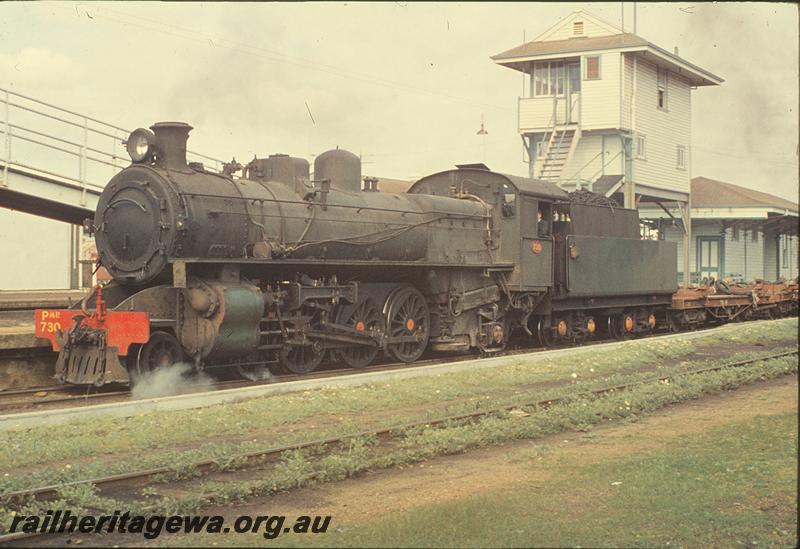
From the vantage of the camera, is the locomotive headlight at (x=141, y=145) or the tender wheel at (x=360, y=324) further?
the tender wheel at (x=360, y=324)

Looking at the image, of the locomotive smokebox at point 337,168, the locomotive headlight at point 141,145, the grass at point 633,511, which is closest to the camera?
the grass at point 633,511

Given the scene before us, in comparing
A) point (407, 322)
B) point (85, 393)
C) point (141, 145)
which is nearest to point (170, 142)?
point (141, 145)

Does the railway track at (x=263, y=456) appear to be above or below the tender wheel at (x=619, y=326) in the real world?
below

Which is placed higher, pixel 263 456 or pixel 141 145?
pixel 141 145

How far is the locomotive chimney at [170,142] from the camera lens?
12.7m

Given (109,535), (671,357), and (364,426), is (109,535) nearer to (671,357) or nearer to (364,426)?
(364,426)

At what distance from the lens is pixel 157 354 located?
12.5 m

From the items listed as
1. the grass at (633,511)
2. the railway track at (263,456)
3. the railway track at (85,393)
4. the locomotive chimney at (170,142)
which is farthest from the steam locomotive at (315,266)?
the grass at (633,511)

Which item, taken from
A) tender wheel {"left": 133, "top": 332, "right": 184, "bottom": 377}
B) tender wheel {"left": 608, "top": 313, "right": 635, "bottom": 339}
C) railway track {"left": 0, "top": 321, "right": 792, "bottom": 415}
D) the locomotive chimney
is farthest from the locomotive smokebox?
tender wheel {"left": 608, "top": 313, "right": 635, "bottom": 339}

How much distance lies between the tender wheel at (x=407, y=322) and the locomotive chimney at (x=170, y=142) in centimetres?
459

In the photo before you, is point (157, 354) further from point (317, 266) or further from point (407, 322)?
point (407, 322)

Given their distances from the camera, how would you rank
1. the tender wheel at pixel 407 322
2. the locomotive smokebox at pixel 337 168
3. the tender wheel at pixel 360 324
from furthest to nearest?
the tender wheel at pixel 407 322, the locomotive smokebox at pixel 337 168, the tender wheel at pixel 360 324

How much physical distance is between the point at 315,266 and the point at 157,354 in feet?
9.33

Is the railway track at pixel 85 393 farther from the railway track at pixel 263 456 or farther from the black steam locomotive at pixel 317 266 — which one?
the railway track at pixel 263 456
